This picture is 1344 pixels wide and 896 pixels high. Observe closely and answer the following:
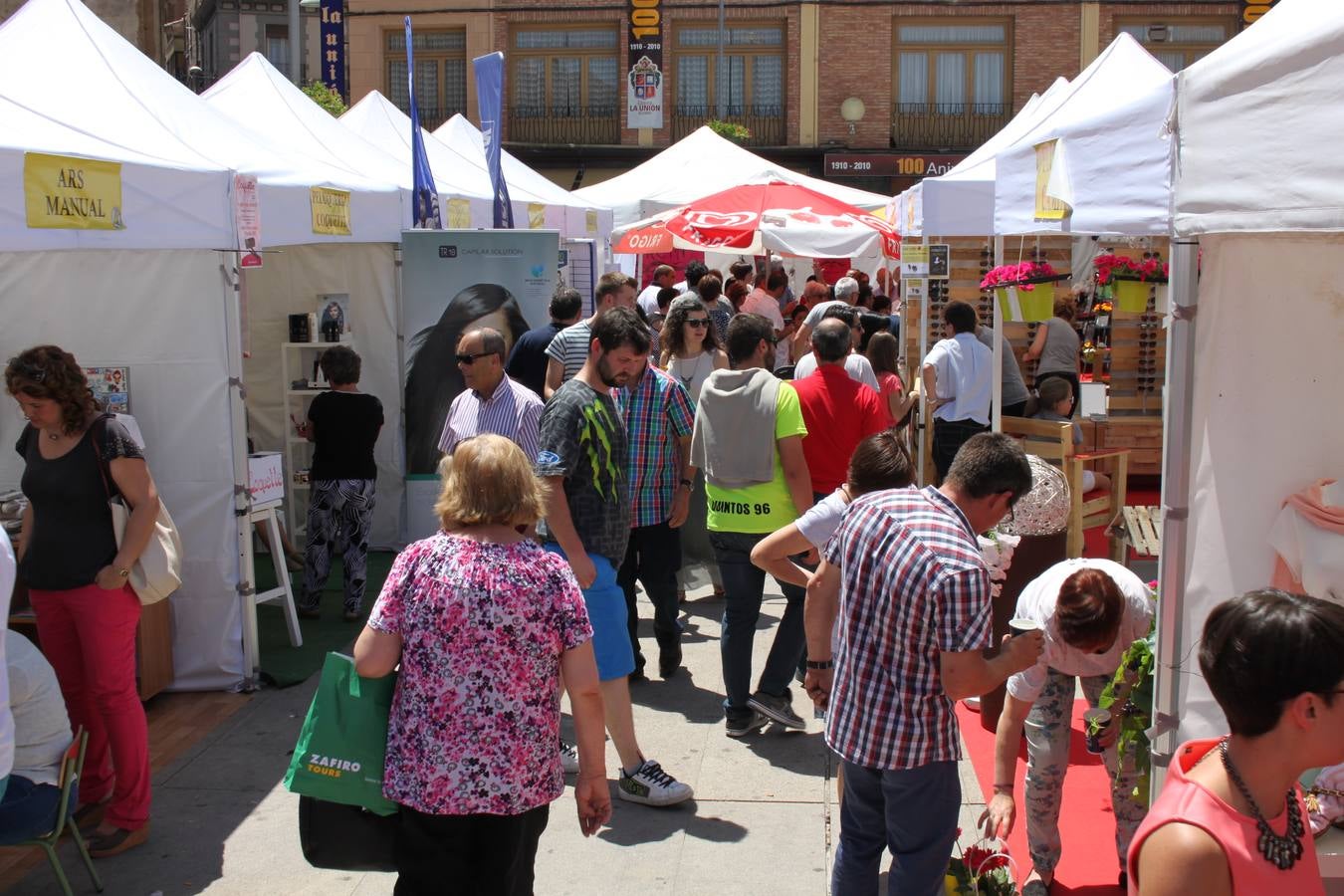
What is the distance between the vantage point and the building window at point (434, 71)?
98.9 ft

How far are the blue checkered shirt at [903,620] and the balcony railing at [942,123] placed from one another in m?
27.5

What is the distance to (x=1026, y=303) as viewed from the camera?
25.0ft

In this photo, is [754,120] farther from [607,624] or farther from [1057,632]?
[1057,632]

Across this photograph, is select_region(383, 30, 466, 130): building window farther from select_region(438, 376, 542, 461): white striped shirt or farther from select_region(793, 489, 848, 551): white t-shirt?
select_region(793, 489, 848, 551): white t-shirt

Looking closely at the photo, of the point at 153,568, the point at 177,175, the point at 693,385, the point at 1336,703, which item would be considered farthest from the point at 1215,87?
the point at 693,385

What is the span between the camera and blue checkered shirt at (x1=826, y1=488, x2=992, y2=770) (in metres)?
3.02

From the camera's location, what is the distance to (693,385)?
780cm

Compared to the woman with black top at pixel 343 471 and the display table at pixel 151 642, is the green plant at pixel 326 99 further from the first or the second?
the display table at pixel 151 642

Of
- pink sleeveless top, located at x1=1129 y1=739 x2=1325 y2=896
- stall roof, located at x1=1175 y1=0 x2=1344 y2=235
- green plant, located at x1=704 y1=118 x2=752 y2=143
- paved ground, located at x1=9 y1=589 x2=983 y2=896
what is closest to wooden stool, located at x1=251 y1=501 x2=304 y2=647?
paved ground, located at x1=9 y1=589 x2=983 y2=896

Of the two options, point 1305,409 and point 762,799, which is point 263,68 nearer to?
point 762,799

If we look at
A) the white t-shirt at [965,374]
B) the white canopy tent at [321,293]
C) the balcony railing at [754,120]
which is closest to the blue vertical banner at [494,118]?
the white canopy tent at [321,293]

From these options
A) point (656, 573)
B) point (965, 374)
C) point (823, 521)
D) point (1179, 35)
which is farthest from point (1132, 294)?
point (1179, 35)

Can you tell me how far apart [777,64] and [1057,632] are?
90.7 ft

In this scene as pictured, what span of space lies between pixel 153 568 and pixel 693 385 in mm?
3783
